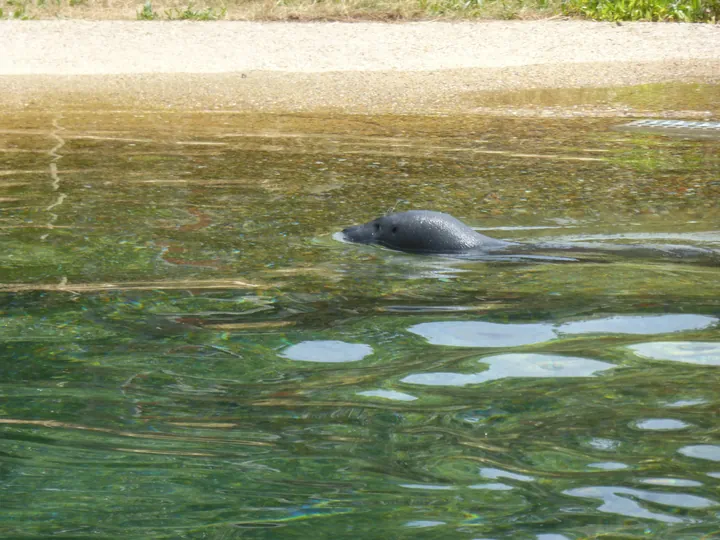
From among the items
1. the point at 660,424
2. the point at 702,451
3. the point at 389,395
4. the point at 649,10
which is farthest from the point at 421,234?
the point at 649,10

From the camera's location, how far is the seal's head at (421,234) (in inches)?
196

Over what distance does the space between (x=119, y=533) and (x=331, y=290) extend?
7.58 ft

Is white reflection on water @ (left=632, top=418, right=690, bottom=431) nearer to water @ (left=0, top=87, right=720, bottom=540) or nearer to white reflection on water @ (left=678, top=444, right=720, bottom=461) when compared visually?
water @ (left=0, top=87, right=720, bottom=540)

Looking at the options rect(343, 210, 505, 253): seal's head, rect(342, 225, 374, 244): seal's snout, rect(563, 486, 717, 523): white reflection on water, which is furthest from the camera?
rect(342, 225, 374, 244): seal's snout

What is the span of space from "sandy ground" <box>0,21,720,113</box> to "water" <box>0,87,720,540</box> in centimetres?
487

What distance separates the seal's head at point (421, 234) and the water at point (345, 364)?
186 mm

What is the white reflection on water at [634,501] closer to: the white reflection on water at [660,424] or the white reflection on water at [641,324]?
the white reflection on water at [660,424]

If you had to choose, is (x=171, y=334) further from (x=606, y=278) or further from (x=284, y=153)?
(x=284, y=153)

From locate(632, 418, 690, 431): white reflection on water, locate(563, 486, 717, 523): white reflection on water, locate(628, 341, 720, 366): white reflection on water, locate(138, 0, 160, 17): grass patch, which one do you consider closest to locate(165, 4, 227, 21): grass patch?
locate(138, 0, 160, 17): grass patch

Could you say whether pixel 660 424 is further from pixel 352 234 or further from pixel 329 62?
pixel 329 62

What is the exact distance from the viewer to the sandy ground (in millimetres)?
11516

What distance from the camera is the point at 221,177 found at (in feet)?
22.8

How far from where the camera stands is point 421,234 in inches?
200

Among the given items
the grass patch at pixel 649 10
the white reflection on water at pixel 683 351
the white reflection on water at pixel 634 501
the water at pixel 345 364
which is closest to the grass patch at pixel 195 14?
the grass patch at pixel 649 10
